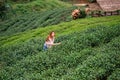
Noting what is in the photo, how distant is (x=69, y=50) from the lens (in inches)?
1105

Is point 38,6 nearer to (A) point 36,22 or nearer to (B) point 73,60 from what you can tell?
(A) point 36,22

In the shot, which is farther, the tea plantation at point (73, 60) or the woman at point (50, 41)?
the woman at point (50, 41)

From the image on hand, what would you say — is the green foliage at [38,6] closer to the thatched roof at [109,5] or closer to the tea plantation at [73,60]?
the thatched roof at [109,5]

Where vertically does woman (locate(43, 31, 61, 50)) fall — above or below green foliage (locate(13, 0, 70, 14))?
above

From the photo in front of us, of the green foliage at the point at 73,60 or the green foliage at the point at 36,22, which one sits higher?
the green foliage at the point at 73,60

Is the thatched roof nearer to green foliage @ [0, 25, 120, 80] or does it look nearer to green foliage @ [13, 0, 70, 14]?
green foliage @ [0, 25, 120, 80]

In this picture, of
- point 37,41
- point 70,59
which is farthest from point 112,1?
point 70,59

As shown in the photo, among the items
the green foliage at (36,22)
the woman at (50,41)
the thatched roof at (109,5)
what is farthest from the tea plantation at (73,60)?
the green foliage at (36,22)

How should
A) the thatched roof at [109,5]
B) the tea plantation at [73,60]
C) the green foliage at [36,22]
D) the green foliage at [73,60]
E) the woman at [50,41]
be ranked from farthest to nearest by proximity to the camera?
the green foliage at [36,22] < the thatched roof at [109,5] < the woman at [50,41] < the green foliage at [73,60] < the tea plantation at [73,60]

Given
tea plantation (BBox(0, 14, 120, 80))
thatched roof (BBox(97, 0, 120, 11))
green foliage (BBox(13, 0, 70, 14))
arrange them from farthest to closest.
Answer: green foliage (BBox(13, 0, 70, 14)) < thatched roof (BBox(97, 0, 120, 11)) < tea plantation (BBox(0, 14, 120, 80))

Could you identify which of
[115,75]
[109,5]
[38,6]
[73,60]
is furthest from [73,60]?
[38,6]

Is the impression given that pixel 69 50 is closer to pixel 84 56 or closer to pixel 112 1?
pixel 84 56

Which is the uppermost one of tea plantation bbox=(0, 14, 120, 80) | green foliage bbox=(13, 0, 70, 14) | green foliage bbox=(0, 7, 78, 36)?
tea plantation bbox=(0, 14, 120, 80)

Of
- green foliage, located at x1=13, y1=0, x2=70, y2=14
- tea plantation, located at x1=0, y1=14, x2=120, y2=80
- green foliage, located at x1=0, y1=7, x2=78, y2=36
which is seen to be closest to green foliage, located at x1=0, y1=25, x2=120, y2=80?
tea plantation, located at x1=0, y1=14, x2=120, y2=80
